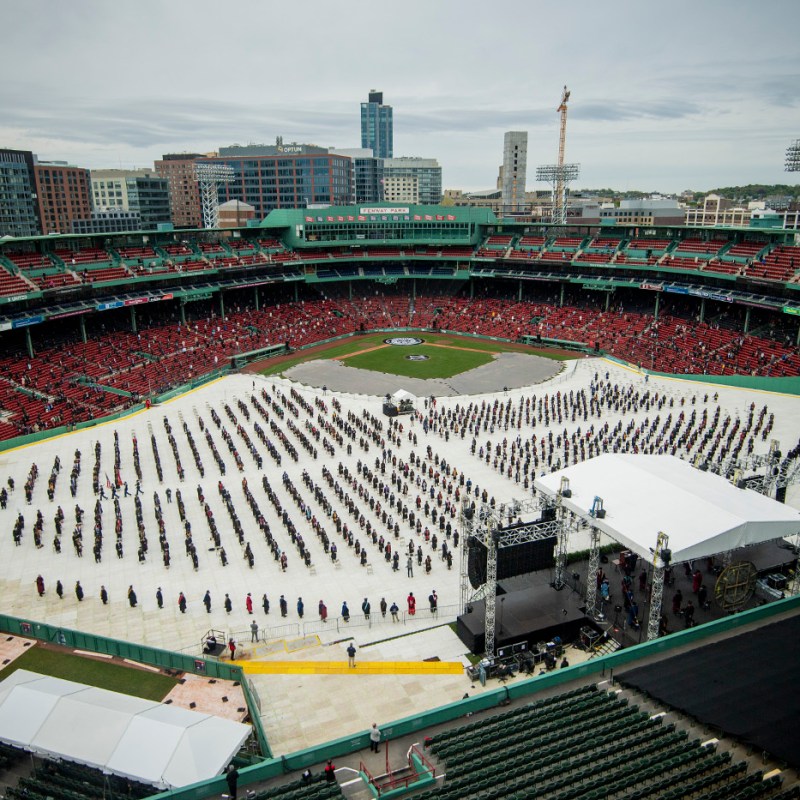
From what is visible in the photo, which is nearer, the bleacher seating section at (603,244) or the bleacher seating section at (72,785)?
the bleacher seating section at (72,785)

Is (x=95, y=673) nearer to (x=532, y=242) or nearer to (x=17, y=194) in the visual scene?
(x=532, y=242)

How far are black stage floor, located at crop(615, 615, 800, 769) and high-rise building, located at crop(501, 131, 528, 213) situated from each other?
180765 mm

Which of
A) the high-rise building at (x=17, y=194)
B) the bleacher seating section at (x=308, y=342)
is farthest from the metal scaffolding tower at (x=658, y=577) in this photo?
the high-rise building at (x=17, y=194)

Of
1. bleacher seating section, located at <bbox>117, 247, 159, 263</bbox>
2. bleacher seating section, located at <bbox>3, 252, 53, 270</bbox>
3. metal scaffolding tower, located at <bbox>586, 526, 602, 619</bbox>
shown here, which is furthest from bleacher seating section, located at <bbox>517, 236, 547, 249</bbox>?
metal scaffolding tower, located at <bbox>586, 526, 602, 619</bbox>

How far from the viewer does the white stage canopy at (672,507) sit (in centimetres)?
1894

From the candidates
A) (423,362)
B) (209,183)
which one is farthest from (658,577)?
(209,183)

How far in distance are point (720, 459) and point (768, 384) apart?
15.2 m

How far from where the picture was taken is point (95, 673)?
709 inches

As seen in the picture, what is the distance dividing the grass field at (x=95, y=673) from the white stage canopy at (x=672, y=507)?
12473 mm

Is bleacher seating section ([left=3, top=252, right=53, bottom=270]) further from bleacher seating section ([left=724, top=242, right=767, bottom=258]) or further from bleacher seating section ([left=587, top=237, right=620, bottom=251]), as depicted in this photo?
bleacher seating section ([left=724, top=242, right=767, bottom=258])

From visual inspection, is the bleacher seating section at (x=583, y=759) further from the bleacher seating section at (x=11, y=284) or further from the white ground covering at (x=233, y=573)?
the bleacher seating section at (x=11, y=284)

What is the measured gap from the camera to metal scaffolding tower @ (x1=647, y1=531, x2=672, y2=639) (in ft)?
58.0

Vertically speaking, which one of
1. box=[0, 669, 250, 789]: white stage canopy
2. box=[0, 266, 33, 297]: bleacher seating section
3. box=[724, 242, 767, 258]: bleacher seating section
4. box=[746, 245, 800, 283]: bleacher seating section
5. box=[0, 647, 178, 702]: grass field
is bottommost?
box=[0, 647, 178, 702]: grass field

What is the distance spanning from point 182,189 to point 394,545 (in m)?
145
